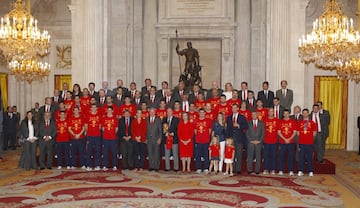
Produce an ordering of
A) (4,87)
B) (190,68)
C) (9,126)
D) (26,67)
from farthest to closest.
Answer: (4,87) → (9,126) → (190,68) → (26,67)

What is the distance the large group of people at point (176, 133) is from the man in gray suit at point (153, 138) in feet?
0.09

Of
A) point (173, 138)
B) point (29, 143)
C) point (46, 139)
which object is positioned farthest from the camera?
point (29, 143)

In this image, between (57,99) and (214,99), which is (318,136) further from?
(57,99)

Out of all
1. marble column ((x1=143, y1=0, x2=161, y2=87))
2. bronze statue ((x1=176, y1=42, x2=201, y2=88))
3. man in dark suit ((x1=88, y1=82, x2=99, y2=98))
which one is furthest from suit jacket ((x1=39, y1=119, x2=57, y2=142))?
marble column ((x1=143, y1=0, x2=161, y2=87))

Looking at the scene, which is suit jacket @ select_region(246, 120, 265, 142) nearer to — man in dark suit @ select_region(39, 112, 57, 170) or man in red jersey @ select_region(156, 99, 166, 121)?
man in red jersey @ select_region(156, 99, 166, 121)

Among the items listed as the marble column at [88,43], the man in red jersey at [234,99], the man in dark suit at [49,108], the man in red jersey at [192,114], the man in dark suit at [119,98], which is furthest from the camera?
the marble column at [88,43]

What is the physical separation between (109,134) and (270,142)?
14.3 feet

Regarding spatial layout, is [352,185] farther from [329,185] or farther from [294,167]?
[294,167]

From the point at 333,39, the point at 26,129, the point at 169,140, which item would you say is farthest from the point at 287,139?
the point at 26,129

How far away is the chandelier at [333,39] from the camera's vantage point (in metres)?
13.0

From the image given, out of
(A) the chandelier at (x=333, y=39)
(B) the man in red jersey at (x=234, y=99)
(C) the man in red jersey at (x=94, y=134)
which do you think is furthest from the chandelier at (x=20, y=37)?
(A) the chandelier at (x=333, y=39)

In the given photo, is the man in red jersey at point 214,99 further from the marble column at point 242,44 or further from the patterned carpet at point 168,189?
the marble column at point 242,44

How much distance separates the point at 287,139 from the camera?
43.2 feet

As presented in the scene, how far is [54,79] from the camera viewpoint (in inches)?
842
